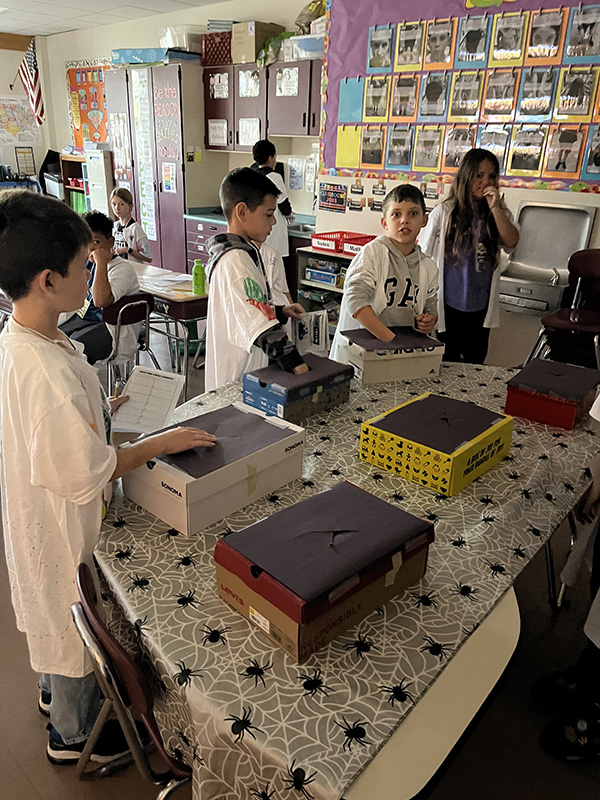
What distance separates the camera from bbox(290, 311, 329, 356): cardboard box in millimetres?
2287

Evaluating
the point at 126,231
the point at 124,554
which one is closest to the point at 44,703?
the point at 124,554

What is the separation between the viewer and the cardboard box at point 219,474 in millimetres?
1185

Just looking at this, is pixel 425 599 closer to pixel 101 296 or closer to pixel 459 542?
pixel 459 542

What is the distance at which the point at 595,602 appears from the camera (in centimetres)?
151

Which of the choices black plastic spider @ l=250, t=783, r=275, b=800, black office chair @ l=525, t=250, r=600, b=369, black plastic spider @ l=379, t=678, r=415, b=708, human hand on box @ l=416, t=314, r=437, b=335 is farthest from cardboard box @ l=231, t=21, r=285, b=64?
black plastic spider @ l=250, t=783, r=275, b=800

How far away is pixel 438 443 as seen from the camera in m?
1.39

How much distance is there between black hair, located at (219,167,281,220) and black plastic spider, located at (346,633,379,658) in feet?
4.59

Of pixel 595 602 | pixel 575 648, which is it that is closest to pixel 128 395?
pixel 595 602

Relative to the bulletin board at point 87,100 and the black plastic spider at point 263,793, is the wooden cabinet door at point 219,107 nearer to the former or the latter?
the bulletin board at point 87,100

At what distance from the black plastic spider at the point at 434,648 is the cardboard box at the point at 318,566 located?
10 cm

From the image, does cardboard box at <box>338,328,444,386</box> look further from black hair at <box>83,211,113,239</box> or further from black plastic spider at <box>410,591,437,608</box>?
black hair at <box>83,211,113,239</box>

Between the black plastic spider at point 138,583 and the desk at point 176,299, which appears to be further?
the desk at point 176,299

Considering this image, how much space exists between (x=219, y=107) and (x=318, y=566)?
6145 millimetres

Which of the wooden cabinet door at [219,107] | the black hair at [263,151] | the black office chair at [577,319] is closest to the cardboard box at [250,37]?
the wooden cabinet door at [219,107]
